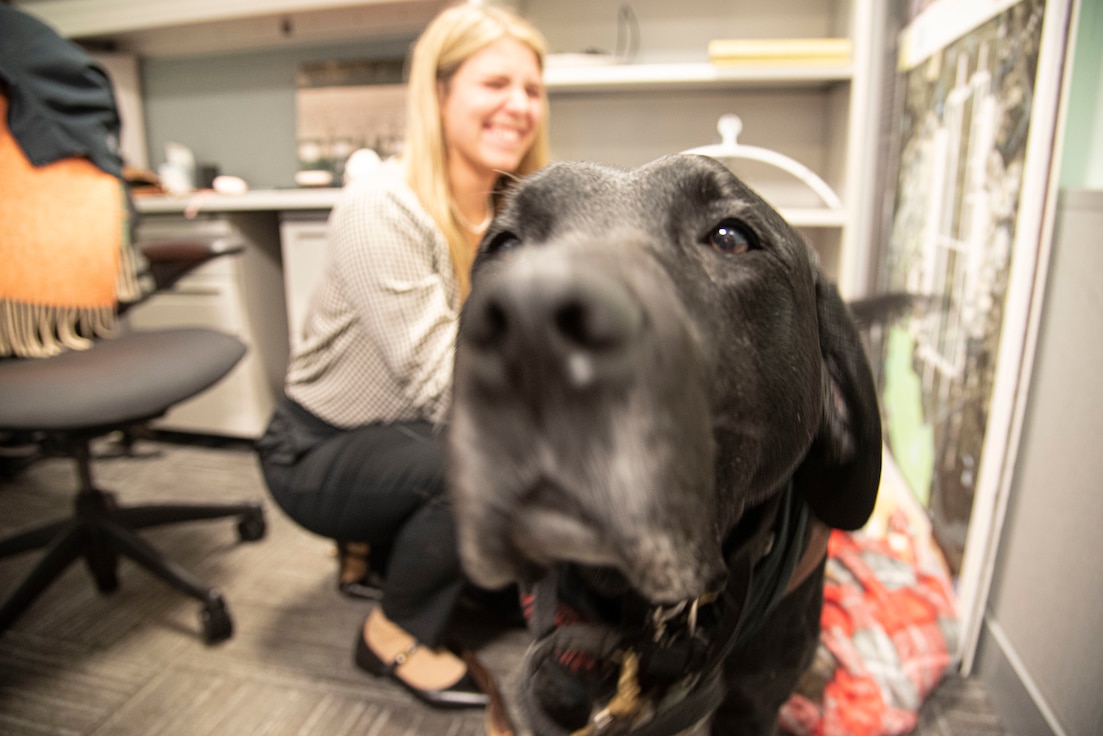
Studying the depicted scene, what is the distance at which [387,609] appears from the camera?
4.27 ft

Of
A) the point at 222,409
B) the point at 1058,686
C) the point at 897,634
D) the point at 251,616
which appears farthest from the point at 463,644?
the point at 222,409

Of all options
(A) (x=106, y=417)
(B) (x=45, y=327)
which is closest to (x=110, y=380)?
(A) (x=106, y=417)

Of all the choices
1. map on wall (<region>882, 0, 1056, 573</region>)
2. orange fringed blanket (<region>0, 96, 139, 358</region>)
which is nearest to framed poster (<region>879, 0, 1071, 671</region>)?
map on wall (<region>882, 0, 1056, 573</region>)

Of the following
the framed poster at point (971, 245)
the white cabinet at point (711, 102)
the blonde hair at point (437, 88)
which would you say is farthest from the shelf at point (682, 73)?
the blonde hair at point (437, 88)

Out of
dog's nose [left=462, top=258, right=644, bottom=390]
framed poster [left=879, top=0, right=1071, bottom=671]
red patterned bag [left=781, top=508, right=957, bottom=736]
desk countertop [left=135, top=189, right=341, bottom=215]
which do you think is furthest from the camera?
desk countertop [left=135, top=189, right=341, bottom=215]

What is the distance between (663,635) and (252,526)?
1.50 metres

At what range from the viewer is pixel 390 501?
49.6 inches

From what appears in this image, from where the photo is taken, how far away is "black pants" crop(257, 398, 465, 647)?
4.10 feet

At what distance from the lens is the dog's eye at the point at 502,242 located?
2.22 feet

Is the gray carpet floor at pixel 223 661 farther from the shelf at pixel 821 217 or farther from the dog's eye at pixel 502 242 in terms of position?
the shelf at pixel 821 217

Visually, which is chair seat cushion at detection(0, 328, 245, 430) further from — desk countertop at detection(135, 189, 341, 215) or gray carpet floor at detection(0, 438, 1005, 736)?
desk countertop at detection(135, 189, 341, 215)

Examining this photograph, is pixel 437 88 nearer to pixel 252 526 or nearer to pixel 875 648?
pixel 252 526

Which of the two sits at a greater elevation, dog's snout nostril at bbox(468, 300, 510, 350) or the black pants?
dog's snout nostril at bbox(468, 300, 510, 350)

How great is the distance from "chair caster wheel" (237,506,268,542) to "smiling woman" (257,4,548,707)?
52 cm
